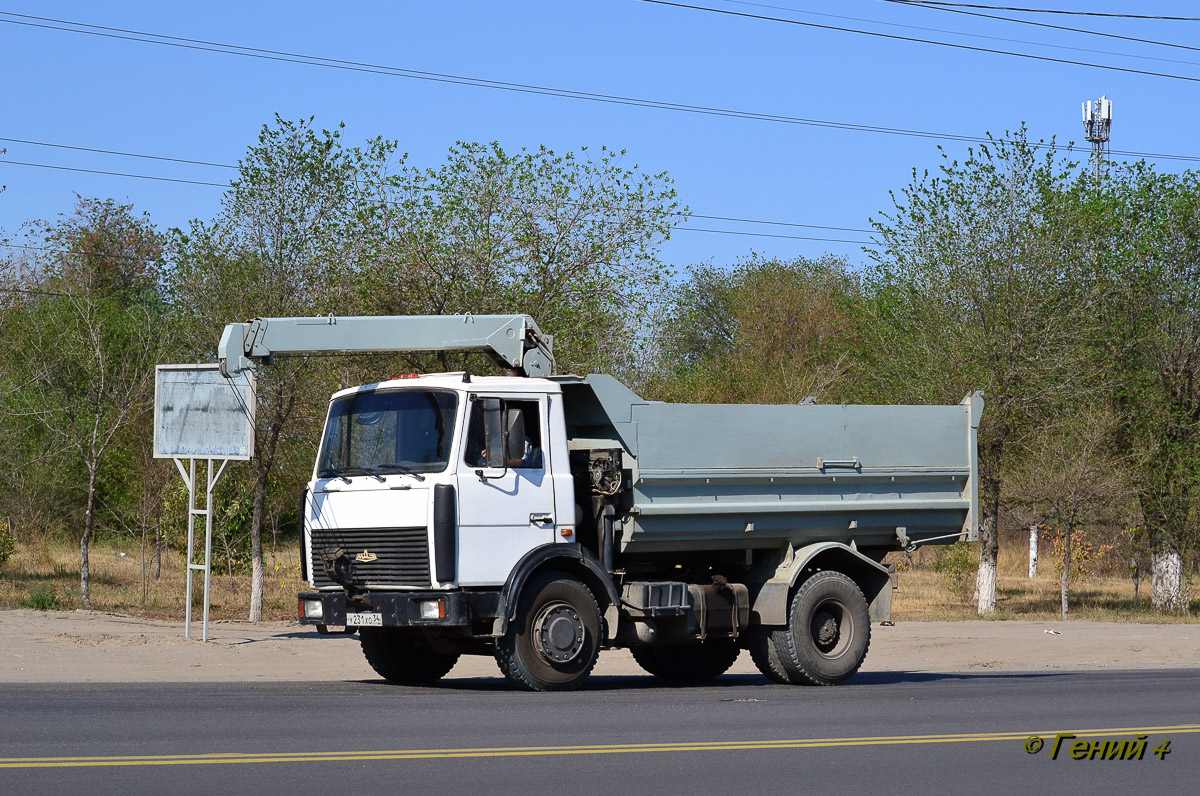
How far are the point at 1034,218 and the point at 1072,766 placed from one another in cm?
2552

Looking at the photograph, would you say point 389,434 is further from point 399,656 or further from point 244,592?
point 244,592

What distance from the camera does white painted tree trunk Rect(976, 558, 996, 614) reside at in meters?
32.2

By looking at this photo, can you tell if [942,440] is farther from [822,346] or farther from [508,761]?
[822,346]

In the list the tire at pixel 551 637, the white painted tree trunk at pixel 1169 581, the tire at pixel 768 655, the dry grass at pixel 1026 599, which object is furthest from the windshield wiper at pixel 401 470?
the white painted tree trunk at pixel 1169 581

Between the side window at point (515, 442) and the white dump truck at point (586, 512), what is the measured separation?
2 cm

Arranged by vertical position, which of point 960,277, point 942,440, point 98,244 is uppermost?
point 98,244

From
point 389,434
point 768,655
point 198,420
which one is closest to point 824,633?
point 768,655

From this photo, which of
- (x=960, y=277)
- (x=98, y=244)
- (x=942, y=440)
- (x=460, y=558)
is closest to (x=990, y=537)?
(x=960, y=277)

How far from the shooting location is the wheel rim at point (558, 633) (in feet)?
42.7

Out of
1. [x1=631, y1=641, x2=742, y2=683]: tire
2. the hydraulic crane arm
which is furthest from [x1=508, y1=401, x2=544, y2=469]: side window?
[x1=631, y1=641, x2=742, y2=683]: tire

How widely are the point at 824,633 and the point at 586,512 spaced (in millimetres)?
3142

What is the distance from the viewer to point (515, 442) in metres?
13.3

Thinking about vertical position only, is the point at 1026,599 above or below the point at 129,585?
below

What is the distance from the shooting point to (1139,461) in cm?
3312
